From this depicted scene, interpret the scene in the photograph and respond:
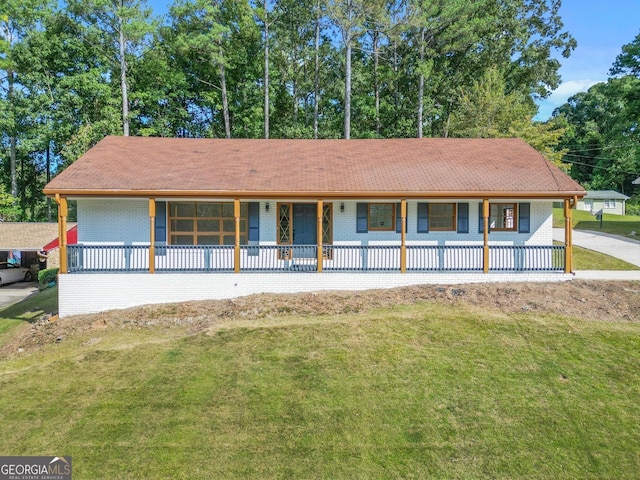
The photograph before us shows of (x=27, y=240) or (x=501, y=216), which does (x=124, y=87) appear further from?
(x=501, y=216)

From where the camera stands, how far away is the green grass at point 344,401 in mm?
5094

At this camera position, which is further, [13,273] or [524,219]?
[13,273]

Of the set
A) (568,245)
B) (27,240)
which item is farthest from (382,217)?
(27,240)

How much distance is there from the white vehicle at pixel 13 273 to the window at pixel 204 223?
565 inches

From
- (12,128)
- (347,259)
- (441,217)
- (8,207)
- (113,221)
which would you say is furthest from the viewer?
(8,207)

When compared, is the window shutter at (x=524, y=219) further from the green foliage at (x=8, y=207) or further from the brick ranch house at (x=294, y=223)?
the green foliage at (x=8, y=207)

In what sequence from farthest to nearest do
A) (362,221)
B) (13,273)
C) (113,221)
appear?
(13,273) → (362,221) → (113,221)

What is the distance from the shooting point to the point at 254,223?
13.4 meters

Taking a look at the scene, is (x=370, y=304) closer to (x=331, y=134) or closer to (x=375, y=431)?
(x=375, y=431)

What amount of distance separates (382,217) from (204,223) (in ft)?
20.4

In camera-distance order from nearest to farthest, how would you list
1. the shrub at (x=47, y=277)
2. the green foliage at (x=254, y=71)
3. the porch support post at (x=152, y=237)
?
the porch support post at (x=152, y=237) → the shrub at (x=47, y=277) → the green foliage at (x=254, y=71)

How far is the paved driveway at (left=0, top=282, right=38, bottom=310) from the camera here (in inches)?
672

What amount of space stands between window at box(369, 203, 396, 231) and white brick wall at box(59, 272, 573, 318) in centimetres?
215

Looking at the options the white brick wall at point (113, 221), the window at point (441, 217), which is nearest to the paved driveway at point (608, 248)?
the window at point (441, 217)
